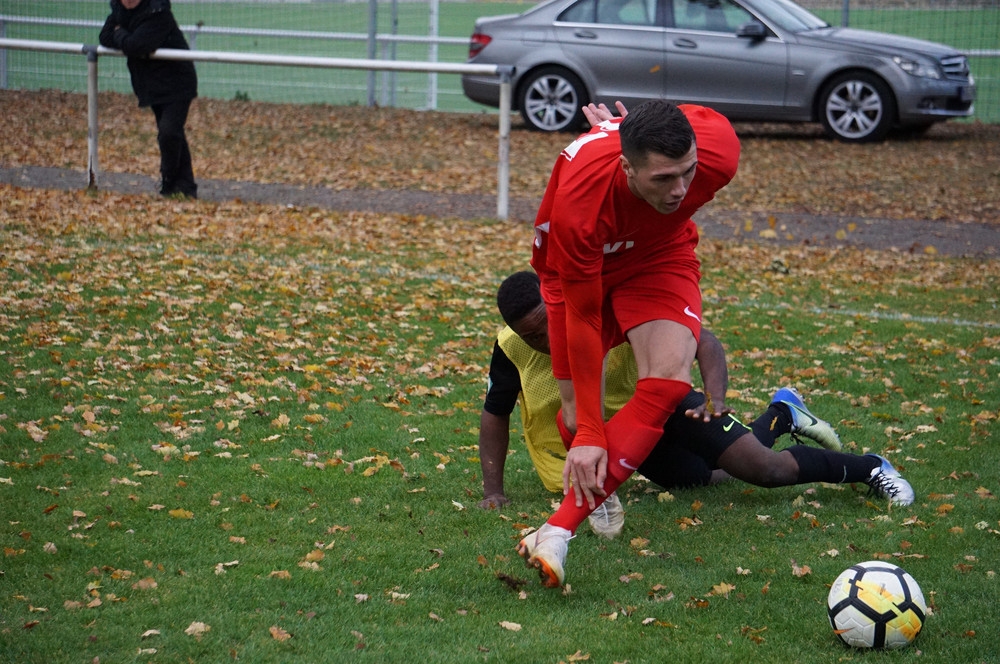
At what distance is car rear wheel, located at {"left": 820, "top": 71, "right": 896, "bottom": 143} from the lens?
15.0 m

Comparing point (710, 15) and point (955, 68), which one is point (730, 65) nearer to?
point (710, 15)

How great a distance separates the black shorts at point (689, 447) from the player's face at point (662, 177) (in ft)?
3.24

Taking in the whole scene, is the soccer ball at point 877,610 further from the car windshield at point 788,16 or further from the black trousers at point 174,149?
the car windshield at point 788,16

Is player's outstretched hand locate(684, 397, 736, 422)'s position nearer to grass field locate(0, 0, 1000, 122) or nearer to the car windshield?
the car windshield

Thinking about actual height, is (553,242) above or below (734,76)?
below

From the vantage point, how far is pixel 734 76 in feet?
50.2

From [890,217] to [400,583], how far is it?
9.42 m

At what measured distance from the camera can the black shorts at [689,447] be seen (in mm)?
4805

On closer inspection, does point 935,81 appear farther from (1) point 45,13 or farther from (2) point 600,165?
(1) point 45,13

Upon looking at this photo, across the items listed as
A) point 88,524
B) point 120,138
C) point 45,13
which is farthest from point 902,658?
point 45,13

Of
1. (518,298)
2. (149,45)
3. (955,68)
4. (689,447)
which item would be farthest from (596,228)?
(955,68)

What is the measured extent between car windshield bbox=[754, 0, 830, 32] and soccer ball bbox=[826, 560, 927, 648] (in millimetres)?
12728

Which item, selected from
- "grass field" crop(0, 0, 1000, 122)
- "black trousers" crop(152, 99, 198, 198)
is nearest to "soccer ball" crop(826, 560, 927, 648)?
"black trousers" crop(152, 99, 198, 198)

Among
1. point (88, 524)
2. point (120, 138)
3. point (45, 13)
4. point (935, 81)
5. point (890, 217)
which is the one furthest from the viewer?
point (45, 13)
